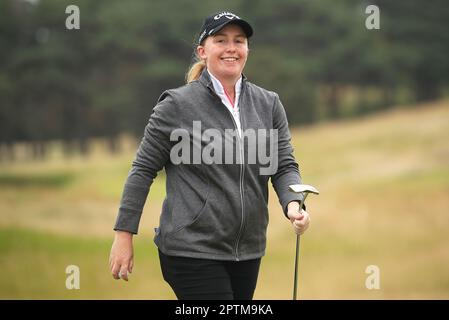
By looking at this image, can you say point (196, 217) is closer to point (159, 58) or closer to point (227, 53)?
point (227, 53)

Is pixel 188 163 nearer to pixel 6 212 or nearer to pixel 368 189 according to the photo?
pixel 368 189

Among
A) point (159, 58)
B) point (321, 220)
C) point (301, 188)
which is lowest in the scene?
point (321, 220)

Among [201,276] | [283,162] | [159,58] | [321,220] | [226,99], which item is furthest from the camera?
[159,58]

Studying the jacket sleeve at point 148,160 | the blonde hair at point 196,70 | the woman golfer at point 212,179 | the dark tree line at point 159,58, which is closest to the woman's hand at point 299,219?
the woman golfer at point 212,179

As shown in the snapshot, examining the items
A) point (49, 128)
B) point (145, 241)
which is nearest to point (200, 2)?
point (49, 128)

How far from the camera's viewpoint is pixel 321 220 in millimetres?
14578

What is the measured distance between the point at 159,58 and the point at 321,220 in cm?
940

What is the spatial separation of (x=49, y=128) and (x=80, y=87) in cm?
151

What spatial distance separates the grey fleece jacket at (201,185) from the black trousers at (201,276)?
33 millimetres

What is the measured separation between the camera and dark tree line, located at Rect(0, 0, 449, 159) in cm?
2181

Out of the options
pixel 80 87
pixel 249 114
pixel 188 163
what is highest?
pixel 80 87

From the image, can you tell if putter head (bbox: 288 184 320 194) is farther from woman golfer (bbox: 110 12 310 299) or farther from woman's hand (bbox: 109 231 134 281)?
woman's hand (bbox: 109 231 134 281)

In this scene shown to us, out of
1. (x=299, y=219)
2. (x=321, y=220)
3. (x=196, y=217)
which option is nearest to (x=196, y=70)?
(x=196, y=217)

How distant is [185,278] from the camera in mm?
2645
